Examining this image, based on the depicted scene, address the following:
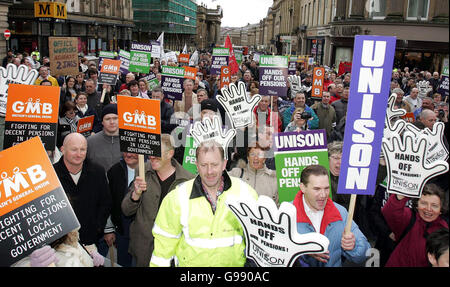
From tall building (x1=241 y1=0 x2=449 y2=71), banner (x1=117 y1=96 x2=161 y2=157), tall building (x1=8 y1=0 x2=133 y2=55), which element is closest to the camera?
banner (x1=117 y1=96 x2=161 y2=157)

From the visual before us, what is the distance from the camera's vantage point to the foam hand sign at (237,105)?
6.51 m

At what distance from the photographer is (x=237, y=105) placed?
21.5 feet

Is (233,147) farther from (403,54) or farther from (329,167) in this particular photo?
(403,54)

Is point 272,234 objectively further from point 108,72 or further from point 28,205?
point 108,72

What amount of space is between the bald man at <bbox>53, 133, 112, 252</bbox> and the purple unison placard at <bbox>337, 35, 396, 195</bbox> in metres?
2.49

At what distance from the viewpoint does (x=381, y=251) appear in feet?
13.1

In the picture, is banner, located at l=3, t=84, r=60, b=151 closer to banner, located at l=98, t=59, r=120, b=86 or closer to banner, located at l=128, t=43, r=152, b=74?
Result: banner, located at l=98, t=59, r=120, b=86

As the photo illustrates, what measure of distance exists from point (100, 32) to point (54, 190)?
44634mm

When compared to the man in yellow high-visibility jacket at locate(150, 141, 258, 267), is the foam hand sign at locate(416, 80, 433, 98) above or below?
above

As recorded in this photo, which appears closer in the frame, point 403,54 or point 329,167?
point 329,167

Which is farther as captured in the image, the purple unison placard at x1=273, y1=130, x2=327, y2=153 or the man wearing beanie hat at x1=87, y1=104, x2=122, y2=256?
the man wearing beanie hat at x1=87, y1=104, x2=122, y2=256

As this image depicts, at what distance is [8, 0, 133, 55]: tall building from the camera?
30.5 m

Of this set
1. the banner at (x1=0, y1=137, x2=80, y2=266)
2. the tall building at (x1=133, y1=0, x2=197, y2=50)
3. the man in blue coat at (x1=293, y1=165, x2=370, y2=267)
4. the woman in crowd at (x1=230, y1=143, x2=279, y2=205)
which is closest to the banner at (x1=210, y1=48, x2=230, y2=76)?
the woman in crowd at (x1=230, y1=143, x2=279, y2=205)
